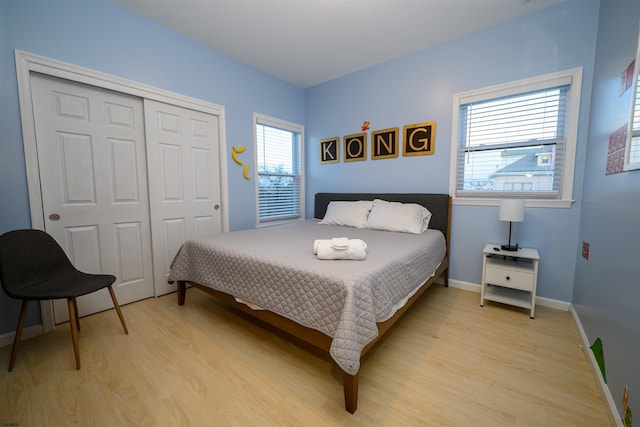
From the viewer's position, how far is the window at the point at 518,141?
2.21m

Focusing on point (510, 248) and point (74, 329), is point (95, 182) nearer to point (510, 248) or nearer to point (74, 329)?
point (74, 329)

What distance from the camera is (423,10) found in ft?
7.34

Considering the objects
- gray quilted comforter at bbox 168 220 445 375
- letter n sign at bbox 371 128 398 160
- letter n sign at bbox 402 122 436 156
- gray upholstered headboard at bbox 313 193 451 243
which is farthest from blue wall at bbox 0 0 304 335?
letter n sign at bbox 402 122 436 156

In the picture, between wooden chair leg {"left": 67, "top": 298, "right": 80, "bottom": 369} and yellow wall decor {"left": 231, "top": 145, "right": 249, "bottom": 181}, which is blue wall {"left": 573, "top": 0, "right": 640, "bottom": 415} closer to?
wooden chair leg {"left": 67, "top": 298, "right": 80, "bottom": 369}

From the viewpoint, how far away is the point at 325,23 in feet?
8.00

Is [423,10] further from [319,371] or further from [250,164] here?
[319,371]

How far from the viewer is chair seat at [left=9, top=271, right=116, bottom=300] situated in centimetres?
150

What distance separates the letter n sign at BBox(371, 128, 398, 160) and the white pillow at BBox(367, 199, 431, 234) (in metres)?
0.72

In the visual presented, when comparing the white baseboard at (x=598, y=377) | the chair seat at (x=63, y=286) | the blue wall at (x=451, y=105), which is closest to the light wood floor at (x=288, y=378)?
the white baseboard at (x=598, y=377)

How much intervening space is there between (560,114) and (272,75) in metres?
3.33

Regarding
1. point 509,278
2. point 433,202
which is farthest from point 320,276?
point 433,202

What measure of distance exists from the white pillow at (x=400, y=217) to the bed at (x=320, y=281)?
0.09 m

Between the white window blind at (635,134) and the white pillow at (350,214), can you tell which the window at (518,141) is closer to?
the white pillow at (350,214)

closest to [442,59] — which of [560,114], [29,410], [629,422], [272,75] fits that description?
[560,114]
